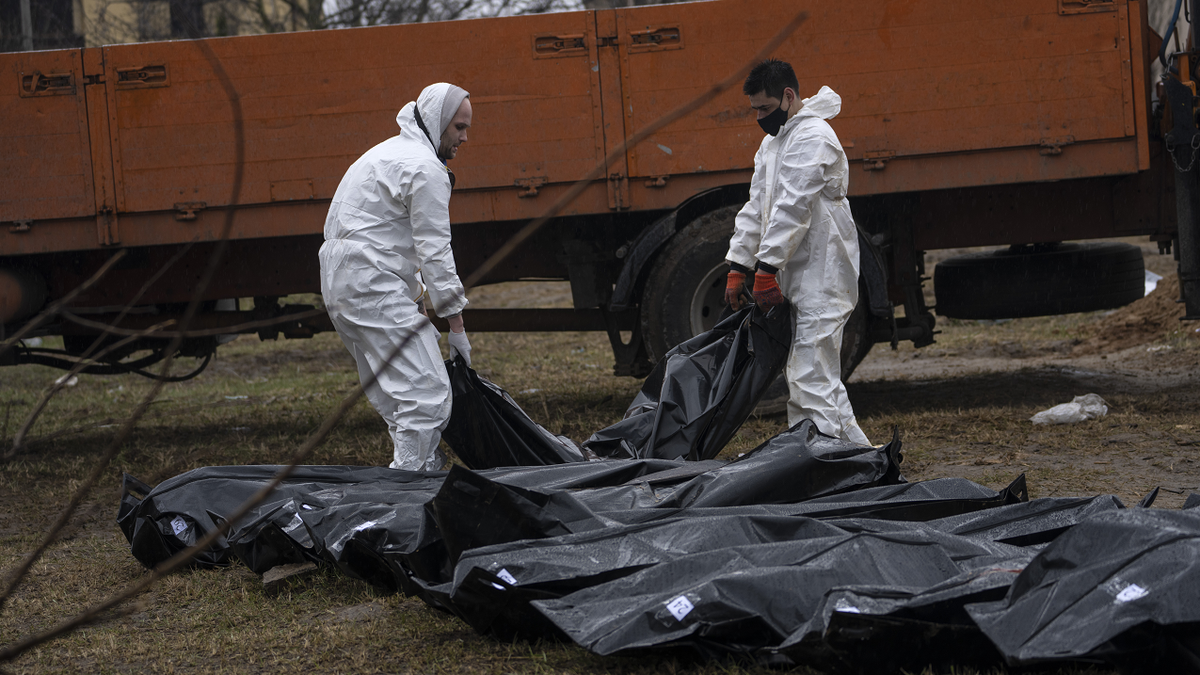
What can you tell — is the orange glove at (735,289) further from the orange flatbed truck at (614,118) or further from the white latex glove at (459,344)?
the white latex glove at (459,344)

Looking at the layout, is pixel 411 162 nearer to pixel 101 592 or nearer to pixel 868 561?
pixel 101 592

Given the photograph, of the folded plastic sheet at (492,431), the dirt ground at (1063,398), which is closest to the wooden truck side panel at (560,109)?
the dirt ground at (1063,398)

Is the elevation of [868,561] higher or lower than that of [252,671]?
higher

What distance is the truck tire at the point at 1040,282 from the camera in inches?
245

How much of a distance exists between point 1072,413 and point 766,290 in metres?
2.29

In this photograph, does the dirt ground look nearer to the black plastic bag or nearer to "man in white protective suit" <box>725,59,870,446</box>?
"man in white protective suit" <box>725,59,870,446</box>

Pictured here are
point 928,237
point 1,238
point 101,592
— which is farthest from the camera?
point 928,237

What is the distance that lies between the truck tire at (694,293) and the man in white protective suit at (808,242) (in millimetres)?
1137

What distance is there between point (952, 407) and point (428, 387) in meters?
3.57

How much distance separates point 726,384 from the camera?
4.34 metres

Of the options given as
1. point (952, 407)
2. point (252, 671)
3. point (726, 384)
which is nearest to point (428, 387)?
point (726, 384)


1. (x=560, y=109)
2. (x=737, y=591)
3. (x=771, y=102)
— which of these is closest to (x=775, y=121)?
(x=771, y=102)

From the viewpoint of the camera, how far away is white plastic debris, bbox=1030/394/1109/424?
5559 millimetres

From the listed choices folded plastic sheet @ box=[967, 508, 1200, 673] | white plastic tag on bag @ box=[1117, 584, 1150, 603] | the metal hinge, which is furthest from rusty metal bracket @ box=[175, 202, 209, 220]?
white plastic tag on bag @ box=[1117, 584, 1150, 603]
